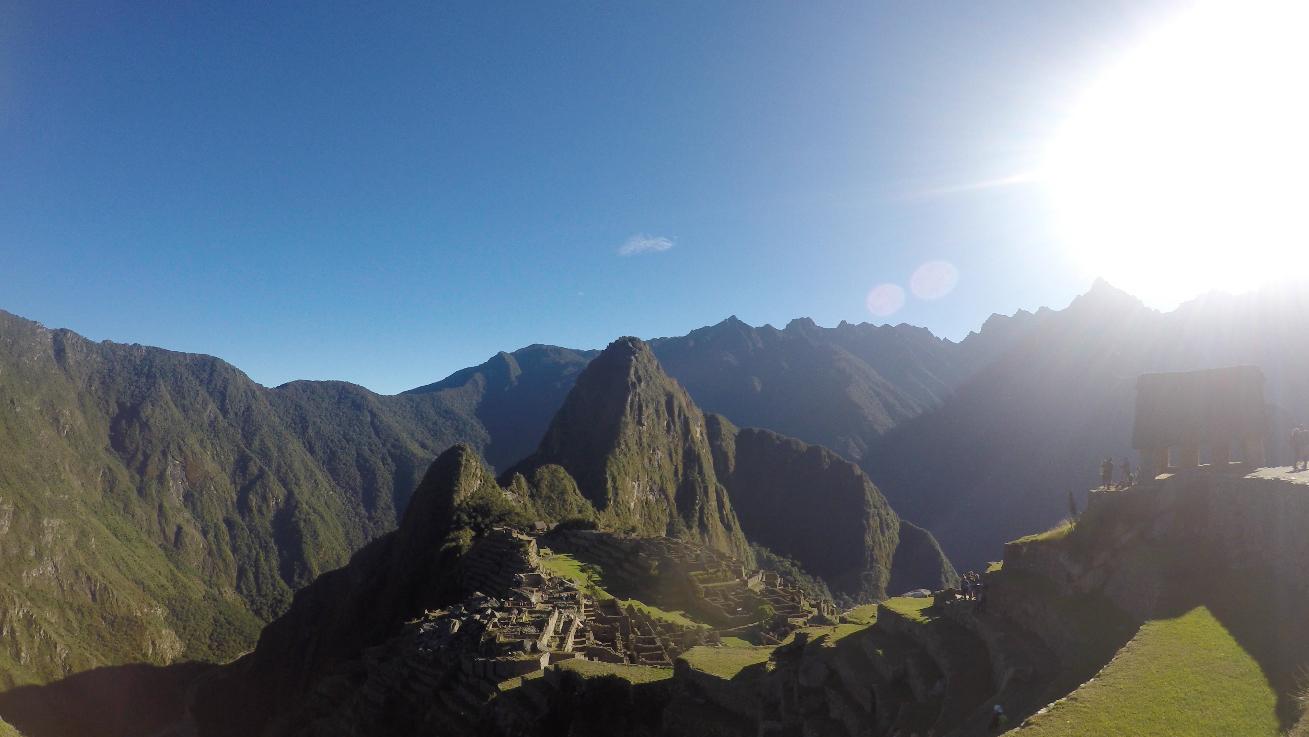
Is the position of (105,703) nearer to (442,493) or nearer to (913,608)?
(442,493)

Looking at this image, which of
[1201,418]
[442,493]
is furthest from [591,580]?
[442,493]

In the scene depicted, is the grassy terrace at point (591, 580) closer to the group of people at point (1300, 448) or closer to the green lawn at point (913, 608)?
the green lawn at point (913, 608)

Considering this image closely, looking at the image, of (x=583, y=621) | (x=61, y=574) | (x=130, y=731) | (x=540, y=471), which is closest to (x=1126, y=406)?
(x=540, y=471)

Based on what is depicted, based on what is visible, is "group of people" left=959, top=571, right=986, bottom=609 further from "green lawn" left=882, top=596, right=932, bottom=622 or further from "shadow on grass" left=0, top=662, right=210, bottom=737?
"shadow on grass" left=0, top=662, right=210, bottom=737

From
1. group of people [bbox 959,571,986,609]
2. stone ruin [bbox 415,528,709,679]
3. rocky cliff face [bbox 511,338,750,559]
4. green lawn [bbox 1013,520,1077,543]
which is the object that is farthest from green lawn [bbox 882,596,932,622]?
rocky cliff face [bbox 511,338,750,559]

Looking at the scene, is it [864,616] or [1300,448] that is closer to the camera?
[1300,448]
